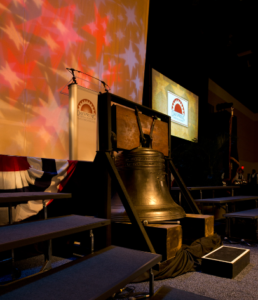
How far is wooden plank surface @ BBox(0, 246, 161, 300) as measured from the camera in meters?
1.06

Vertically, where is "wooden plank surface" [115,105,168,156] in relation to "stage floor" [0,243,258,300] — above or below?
above

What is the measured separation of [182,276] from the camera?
7.45 feet

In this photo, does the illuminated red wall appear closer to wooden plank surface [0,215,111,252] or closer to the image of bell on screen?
the image of bell on screen

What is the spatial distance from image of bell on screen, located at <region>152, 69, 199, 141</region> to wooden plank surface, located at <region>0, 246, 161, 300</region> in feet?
15.2

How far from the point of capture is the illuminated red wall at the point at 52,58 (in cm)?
353

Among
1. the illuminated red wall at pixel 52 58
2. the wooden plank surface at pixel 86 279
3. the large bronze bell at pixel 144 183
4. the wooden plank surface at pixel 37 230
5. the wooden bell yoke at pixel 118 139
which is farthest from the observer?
the illuminated red wall at pixel 52 58

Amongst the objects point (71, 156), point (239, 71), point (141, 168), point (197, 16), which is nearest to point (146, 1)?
point (197, 16)

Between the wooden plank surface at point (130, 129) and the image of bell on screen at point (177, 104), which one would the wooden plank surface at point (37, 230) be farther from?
the image of bell on screen at point (177, 104)

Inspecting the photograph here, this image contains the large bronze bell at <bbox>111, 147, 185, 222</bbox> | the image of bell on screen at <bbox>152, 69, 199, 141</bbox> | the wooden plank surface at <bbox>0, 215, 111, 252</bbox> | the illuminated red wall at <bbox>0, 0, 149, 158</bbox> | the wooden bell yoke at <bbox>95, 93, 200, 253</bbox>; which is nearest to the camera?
the wooden plank surface at <bbox>0, 215, 111, 252</bbox>

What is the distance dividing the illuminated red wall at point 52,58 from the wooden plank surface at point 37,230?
2.19 meters

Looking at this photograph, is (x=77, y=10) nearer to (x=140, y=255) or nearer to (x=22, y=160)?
(x=22, y=160)

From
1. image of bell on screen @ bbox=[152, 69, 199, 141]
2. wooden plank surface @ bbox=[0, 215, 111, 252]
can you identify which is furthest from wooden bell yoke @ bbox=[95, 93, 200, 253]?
image of bell on screen @ bbox=[152, 69, 199, 141]

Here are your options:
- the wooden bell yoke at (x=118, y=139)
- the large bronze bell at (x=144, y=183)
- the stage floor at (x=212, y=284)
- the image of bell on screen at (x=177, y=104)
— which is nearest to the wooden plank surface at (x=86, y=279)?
the wooden bell yoke at (x=118, y=139)

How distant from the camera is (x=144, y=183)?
8.71ft
